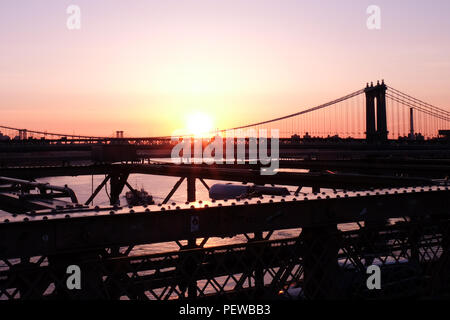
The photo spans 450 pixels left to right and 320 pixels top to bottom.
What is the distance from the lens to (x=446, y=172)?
1680cm

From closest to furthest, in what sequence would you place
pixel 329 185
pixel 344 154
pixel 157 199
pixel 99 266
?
1. pixel 99 266
2. pixel 329 185
3. pixel 157 199
4. pixel 344 154

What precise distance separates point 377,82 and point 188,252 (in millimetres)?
121835

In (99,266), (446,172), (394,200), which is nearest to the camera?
(99,266)

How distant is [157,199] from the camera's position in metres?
81.1

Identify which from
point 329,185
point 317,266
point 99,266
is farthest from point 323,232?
point 329,185

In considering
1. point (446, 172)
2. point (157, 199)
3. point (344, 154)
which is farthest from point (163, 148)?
point (446, 172)

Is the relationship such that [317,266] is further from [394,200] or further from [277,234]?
[277,234]

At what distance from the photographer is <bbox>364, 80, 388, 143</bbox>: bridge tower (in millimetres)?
102938

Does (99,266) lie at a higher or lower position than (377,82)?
lower

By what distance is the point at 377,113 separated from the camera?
113m

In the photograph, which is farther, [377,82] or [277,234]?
[377,82]

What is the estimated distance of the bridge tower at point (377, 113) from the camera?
102938 millimetres
